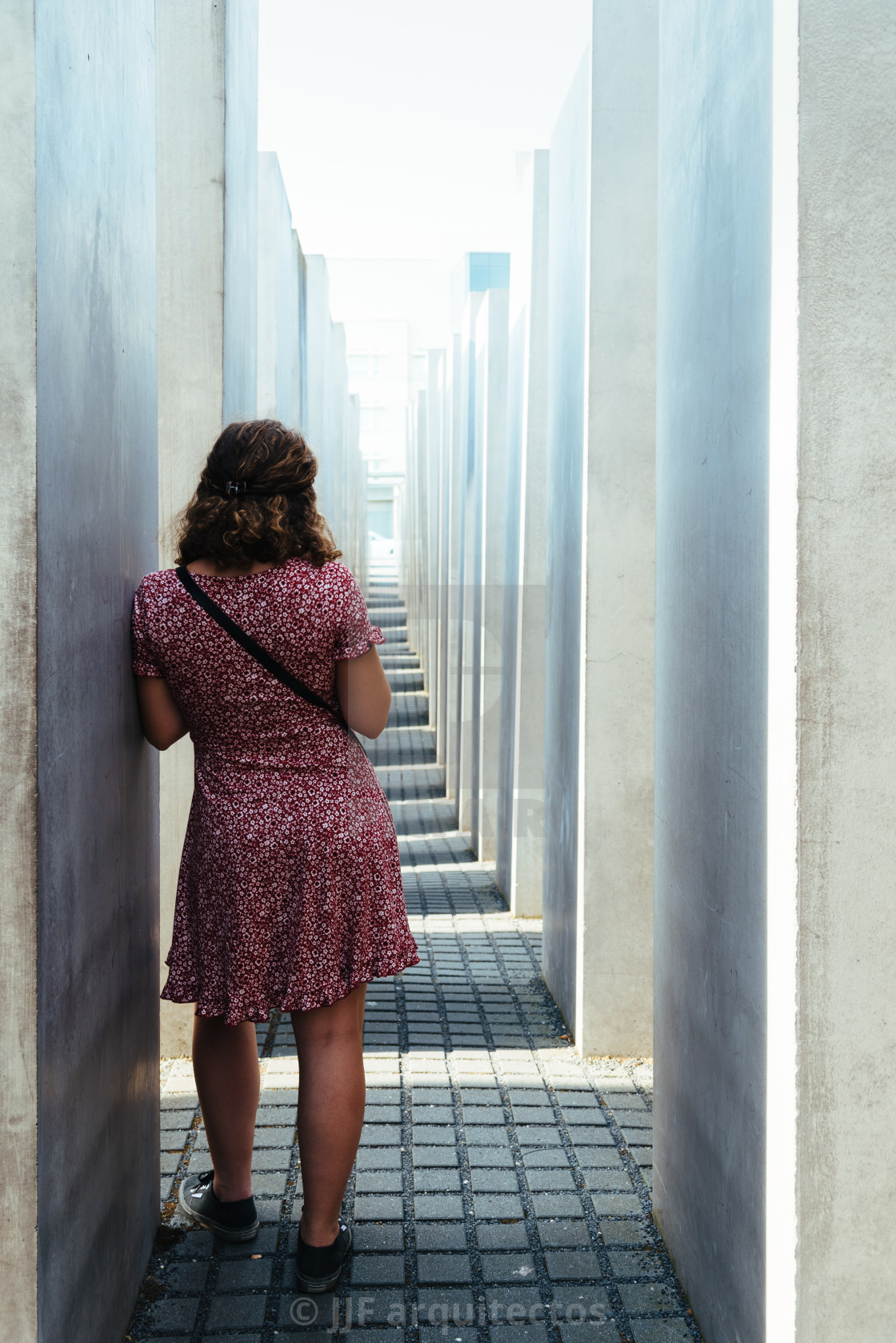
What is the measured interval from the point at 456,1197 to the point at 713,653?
1.83 m

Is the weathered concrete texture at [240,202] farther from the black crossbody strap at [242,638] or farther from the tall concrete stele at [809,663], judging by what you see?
the tall concrete stele at [809,663]

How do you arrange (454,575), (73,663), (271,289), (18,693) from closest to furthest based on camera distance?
(18,693) < (73,663) < (271,289) < (454,575)

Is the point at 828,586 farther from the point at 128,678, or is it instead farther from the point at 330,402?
the point at 330,402

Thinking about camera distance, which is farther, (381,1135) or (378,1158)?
(381,1135)

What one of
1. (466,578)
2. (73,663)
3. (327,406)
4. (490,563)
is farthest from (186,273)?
(327,406)

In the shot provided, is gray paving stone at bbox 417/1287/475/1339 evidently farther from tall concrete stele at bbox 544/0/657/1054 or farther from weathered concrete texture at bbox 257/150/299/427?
weathered concrete texture at bbox 257/150/299/427

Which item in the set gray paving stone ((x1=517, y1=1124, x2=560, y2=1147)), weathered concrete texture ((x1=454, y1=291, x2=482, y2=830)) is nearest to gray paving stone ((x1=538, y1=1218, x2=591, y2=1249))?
gray paving stone ((x1=517, y1=1124, x2=560, y2=1147))

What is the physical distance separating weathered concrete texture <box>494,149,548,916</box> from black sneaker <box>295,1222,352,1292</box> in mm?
3950

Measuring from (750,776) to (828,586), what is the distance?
44cm

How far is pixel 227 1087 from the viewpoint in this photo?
3209mm

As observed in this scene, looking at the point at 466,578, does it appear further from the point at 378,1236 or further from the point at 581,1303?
the point at 581,1303

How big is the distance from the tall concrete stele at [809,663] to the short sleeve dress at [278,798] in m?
0.82

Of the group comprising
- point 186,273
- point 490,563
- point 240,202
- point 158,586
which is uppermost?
point 240,202

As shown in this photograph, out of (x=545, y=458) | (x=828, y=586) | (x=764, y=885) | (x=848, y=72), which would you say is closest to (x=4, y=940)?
(x=764, y=885)
